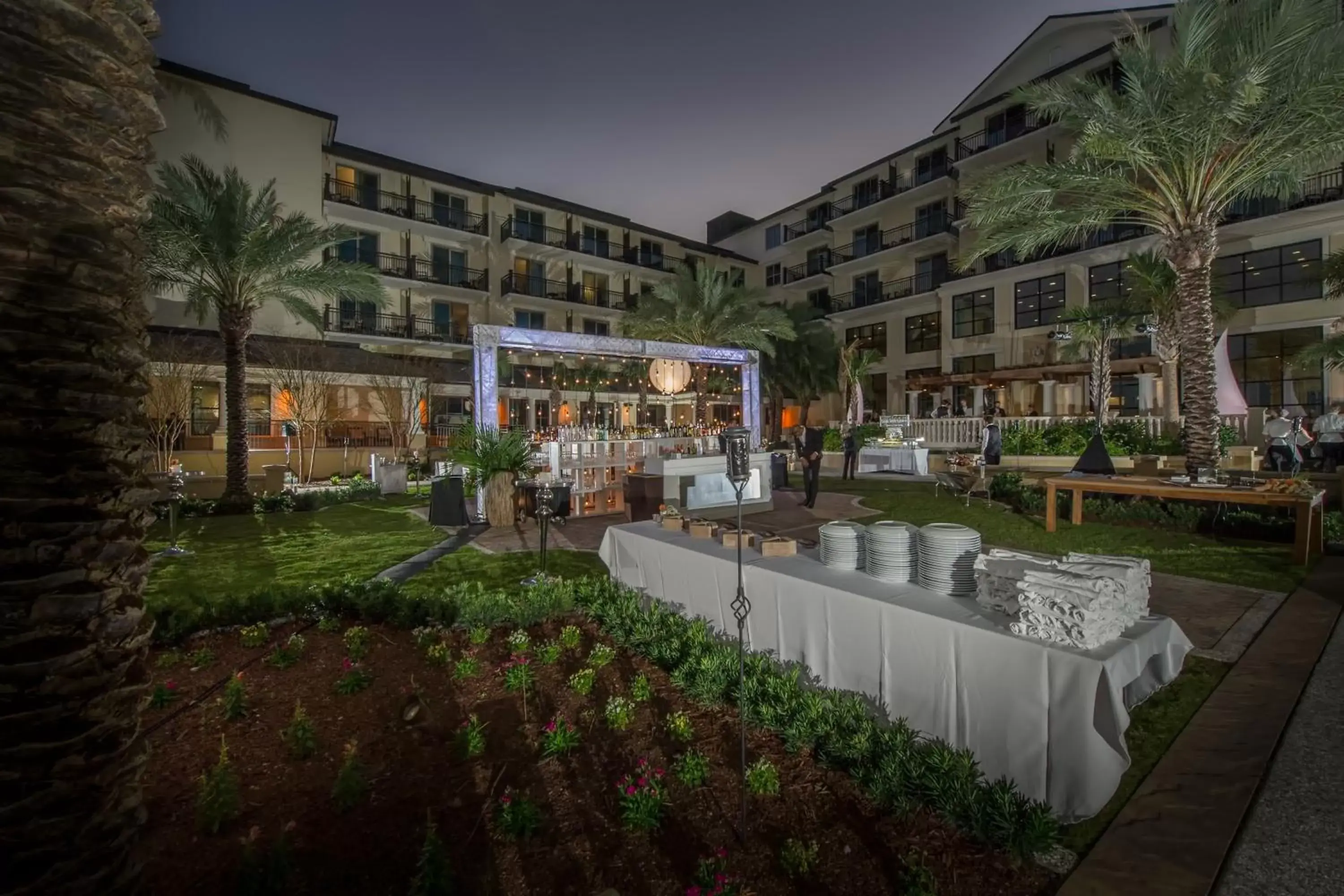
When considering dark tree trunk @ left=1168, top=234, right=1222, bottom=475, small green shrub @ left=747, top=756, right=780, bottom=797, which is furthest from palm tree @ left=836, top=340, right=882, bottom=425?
small green shrub @ left=747, top=756, right=780, bottom=797

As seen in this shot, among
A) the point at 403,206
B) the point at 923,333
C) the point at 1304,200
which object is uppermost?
the point at 403,206

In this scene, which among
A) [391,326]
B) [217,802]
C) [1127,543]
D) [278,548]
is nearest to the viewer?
[217,802]

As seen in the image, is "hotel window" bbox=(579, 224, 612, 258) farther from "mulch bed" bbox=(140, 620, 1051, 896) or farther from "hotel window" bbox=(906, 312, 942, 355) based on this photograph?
"mulch bed" bbox=(140, 620, 1051, 896)

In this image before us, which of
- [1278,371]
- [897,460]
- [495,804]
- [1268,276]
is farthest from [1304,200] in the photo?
[495,804]

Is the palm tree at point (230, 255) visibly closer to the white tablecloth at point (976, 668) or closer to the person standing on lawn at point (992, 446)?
the white tablecloth at point (976, 668)

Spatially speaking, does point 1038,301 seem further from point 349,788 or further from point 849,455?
point 349,788

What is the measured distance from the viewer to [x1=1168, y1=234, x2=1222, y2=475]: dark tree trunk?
10711mm

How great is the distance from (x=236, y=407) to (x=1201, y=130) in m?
21.0

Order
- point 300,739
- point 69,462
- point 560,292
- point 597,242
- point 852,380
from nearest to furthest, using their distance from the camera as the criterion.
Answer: point 69,462 < point 300,739 < point 852,380 < point 560,292 < point 597,242

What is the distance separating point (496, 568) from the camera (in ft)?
25.2

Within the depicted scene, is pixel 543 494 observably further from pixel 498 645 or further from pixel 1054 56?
pixel 1054 56

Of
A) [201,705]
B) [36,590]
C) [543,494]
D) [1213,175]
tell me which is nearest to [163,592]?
[201,705]

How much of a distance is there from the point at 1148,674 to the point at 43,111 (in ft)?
16.6

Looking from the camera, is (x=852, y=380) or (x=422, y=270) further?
(x=422, y=270)
